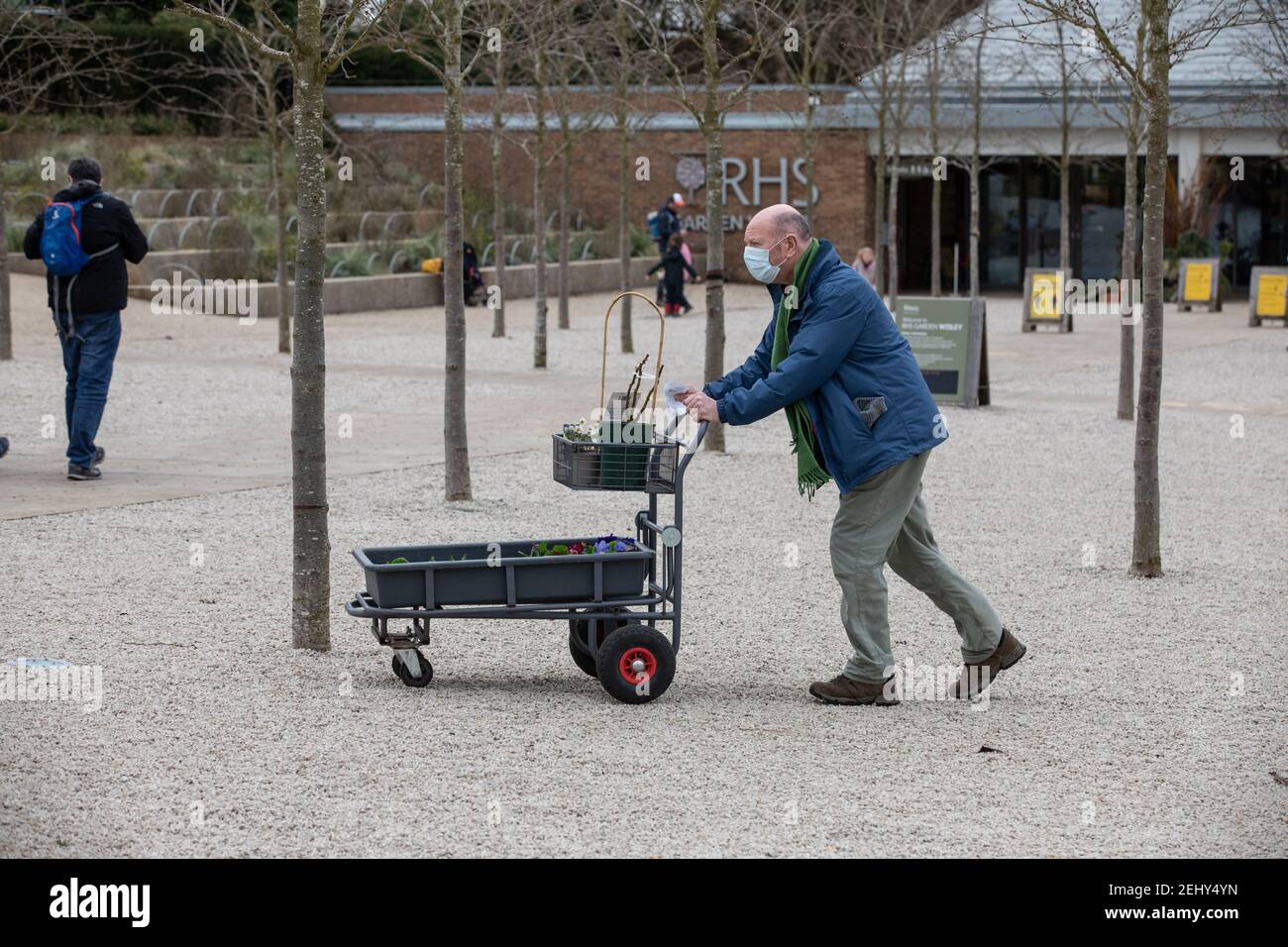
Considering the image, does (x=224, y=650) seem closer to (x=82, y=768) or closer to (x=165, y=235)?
(x=82, y=768)

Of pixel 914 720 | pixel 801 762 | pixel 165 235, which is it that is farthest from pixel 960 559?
pixel 165 235

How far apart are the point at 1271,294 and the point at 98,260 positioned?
869 inches

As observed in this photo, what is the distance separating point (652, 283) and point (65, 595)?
30.5 meters

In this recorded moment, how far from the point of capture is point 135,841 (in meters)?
4.88

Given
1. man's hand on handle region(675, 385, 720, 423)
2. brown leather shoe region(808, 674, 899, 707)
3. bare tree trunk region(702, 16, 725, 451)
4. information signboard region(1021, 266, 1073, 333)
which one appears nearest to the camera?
man's hand on handle region(675, 385, 720, 423)

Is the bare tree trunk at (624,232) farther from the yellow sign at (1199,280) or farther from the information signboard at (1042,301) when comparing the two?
the yellow sign at (1199,280)

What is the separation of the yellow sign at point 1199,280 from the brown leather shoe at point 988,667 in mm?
27741

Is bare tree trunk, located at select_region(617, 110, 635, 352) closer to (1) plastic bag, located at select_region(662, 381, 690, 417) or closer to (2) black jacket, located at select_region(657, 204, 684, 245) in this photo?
(2) black jacket, located at select_region(657, 204, 684, 245)

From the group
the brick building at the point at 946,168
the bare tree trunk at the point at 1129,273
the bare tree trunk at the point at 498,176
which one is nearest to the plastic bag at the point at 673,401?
the bare tree trunk at the point at 1129,273

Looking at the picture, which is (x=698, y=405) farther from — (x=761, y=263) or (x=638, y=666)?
(x=638, y=666)

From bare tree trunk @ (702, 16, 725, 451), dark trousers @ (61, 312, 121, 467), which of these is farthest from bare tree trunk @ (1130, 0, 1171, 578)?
dark trousers @ (61, 312, 121, 467)

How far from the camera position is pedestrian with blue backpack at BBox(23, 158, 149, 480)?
37.7ft

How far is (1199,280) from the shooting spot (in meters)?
33.0

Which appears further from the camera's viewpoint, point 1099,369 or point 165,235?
point 165,235
